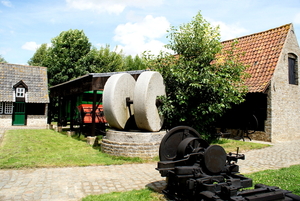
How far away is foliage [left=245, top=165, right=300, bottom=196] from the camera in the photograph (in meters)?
5.51

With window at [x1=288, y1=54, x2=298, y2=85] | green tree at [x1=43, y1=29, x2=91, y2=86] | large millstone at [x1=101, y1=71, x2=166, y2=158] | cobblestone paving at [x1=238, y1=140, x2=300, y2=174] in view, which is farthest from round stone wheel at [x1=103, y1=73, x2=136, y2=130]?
green tree at [x1=43, y1=29, x2=91, y2=86]

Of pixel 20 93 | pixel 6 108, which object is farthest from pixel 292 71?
pixel 6 108

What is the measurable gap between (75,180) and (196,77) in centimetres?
612

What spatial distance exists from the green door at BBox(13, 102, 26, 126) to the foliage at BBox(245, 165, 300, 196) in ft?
69.9

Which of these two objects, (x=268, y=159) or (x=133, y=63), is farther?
(x=133, y=63)

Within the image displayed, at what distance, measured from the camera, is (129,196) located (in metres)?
4.75

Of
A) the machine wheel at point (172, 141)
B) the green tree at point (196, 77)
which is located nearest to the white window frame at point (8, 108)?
the green tree at point (196, 77)

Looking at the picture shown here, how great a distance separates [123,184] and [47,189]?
1.55 meters

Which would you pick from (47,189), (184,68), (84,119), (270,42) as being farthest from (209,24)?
(47,189)

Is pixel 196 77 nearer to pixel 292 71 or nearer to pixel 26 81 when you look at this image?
pixel 292 71

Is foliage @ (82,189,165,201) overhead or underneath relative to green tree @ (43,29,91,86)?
underneath

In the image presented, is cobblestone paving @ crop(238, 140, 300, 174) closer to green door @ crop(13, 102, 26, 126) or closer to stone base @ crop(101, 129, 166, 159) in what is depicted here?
stone base @ crop(101, 129, 166, 159)

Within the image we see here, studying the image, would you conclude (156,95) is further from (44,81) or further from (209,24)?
(44,81)

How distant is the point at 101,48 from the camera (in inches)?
1511
